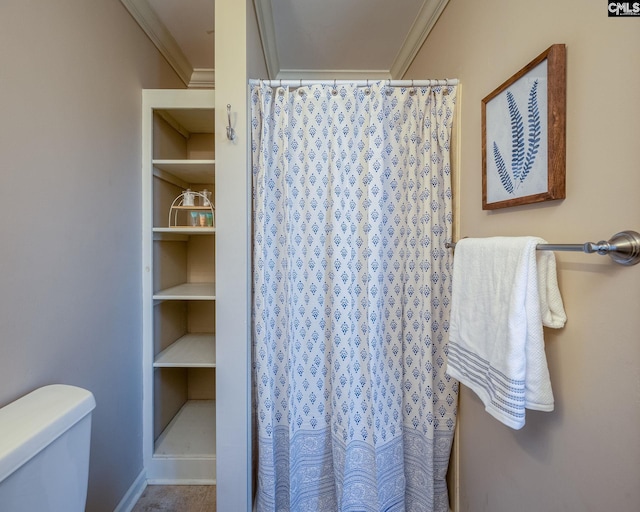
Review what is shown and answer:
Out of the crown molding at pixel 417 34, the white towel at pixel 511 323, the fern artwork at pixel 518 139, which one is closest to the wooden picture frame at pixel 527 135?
the fern artwork at pixel 518 139

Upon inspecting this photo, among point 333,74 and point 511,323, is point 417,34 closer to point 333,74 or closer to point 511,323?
point 333,74

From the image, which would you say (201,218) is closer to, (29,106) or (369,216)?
(29,106)

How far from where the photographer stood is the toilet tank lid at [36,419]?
2.11 ft

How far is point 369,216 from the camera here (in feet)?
4.00

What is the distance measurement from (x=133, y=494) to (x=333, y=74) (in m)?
2.94

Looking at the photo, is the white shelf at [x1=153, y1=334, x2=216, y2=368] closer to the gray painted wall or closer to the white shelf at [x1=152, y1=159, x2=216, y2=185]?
the gray painted wall

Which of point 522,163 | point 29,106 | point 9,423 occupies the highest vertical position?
point 29,106

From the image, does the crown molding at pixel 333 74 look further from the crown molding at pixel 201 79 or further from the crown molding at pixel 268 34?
the crown molding at pixel 201 79

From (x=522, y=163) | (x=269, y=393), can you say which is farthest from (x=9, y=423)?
(x=522, y=163)

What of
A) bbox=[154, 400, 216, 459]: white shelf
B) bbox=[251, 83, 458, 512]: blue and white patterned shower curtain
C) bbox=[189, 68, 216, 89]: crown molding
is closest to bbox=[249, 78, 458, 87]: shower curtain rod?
bbox=[251, 83, 458, 512]: blue and white patterned shower curtain

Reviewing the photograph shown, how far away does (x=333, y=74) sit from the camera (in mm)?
2064

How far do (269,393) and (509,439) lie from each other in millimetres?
953

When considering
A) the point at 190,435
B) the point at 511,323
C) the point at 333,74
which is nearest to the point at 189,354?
the point at 190,435

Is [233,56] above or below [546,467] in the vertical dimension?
above
